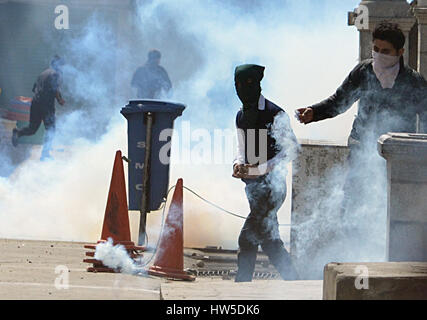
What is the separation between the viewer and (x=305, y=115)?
6836 mm

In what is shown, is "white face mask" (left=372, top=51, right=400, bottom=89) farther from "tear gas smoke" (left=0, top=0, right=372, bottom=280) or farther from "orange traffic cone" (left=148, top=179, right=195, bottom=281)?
"tear gas smoke" (left=0, top=0, right=372, bottom=280)

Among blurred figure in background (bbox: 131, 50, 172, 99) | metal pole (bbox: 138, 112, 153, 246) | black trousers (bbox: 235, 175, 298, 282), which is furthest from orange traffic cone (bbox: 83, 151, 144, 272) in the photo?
blurred figure in background (bbox: 131, 50, 172, 99)

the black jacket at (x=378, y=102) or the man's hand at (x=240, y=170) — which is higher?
the black jacket at (x=378, y=102)

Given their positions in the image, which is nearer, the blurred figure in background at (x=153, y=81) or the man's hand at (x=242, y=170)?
the man's hand at (x=242, y=170)

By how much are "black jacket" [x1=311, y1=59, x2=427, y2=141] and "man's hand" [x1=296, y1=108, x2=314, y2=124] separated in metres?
0.05

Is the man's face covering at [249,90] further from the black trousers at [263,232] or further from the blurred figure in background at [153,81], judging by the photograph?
the blurred figure in background at [153,81]

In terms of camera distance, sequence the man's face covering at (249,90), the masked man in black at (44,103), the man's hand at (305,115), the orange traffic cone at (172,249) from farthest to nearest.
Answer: the masked man in black at (44,103)
the orange traffic cone at (172,249)
the man's face covering at (249,90)
the man's hand at (305,115)

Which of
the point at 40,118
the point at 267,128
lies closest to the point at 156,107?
the point at 267,128

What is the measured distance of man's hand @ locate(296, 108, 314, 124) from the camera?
6832mm

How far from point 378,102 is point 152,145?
272 cm

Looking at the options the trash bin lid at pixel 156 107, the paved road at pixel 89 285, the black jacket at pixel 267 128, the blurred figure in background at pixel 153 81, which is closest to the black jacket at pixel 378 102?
the black jacket at pixel 267 128

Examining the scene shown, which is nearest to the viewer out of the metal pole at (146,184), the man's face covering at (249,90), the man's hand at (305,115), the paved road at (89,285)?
the paved road at (89,285)

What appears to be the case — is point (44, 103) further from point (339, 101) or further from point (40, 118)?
point (339, 101)

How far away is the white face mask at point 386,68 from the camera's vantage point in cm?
673
